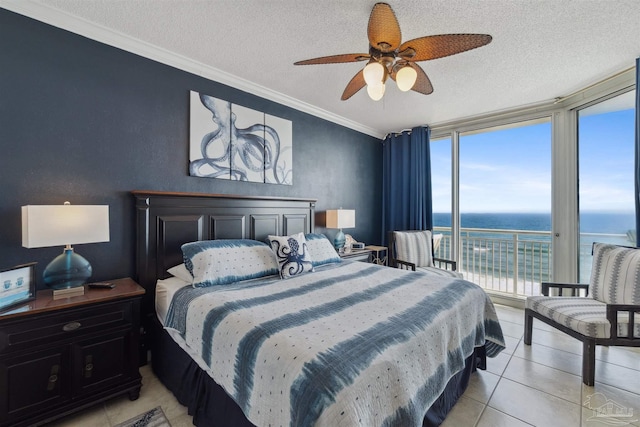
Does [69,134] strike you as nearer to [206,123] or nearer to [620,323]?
[206,123]

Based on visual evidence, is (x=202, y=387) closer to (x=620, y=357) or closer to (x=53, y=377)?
(x=53, y=377)

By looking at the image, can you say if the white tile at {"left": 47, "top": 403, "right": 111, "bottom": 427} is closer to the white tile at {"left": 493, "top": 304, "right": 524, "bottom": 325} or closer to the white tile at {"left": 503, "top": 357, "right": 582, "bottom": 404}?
the white tile at {"left": 503, "top": 357, "right": 582, "bottom": 404}

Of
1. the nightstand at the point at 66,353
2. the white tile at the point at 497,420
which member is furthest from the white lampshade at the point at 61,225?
the white tile at the point at 497,420

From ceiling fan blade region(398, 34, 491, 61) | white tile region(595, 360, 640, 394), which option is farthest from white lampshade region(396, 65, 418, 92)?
white tile region(595, 360, 640, 394)

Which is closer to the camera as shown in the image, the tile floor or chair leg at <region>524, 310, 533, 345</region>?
the tile floor

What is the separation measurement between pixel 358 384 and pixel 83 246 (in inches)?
86.9

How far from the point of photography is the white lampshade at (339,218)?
3.65m

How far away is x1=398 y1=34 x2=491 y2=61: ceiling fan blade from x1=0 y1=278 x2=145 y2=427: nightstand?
241 cm

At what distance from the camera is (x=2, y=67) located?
1.75 metres

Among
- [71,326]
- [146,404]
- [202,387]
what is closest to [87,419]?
[146,404]

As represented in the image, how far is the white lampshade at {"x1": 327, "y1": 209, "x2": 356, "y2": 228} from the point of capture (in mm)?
3654

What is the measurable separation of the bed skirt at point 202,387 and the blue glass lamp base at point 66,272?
2.15 feet

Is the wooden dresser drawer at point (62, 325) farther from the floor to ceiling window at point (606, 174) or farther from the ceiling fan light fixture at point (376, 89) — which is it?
the floor to ceiling window at point (606, 174)

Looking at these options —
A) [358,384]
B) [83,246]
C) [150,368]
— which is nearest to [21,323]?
[83,246]
